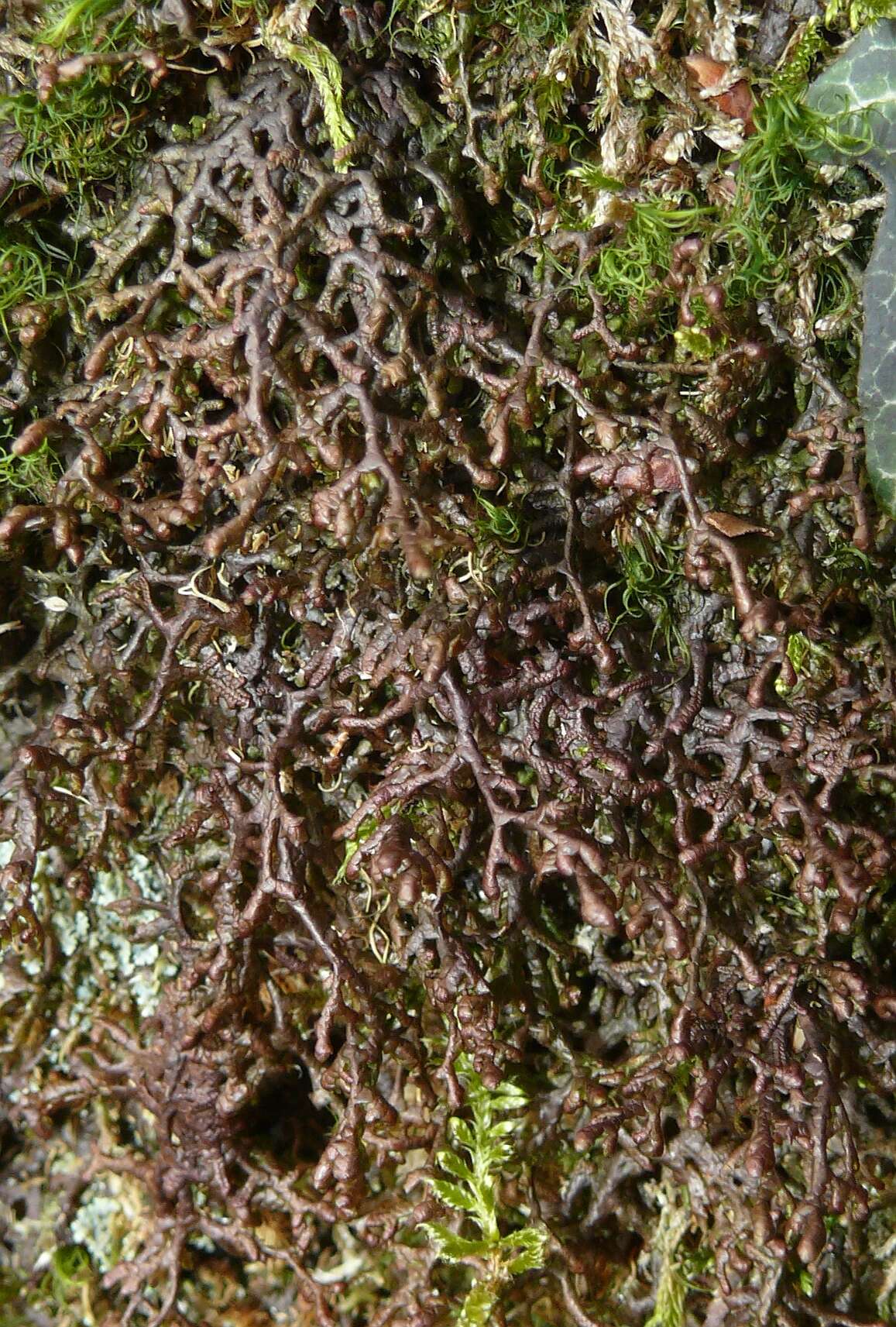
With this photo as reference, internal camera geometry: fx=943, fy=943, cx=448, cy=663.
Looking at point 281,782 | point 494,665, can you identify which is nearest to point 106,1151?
point 281,782

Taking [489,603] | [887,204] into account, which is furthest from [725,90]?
[489,603]

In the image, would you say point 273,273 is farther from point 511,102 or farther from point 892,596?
point 892,596

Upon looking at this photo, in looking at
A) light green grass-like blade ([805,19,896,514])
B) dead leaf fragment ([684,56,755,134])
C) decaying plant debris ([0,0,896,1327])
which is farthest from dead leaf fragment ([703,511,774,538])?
dead leaf fragment ([684,56,755,134])

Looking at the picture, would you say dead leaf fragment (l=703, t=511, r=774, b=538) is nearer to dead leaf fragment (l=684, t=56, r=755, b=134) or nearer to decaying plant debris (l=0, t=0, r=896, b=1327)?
decaying plant debris (l=0, t=0, r=896, b=1327)

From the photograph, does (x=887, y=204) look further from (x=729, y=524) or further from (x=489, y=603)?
(x=489, y=603)

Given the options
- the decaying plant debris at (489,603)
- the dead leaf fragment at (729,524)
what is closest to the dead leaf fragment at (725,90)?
the decaying plant debris at (489,603)

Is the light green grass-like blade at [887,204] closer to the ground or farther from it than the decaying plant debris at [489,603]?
farther from it

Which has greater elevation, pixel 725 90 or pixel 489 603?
pixel 725 90

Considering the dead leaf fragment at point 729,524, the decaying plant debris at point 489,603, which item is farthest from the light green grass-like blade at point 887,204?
the dead leaf fragment at point 729,524

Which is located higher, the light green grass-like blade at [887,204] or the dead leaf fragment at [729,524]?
the light green grass-like blade at [887,204]

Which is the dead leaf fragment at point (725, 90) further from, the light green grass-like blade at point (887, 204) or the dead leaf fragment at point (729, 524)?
the dead leaf fragment at point (729, 524)

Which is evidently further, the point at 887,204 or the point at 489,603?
the point at 489,603
